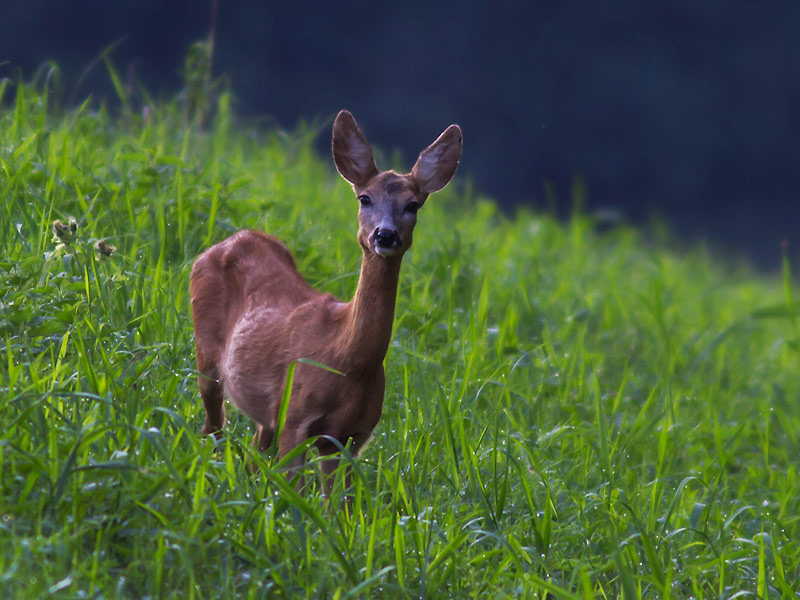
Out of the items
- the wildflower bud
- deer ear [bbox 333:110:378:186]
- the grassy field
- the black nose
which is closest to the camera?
the grassy field

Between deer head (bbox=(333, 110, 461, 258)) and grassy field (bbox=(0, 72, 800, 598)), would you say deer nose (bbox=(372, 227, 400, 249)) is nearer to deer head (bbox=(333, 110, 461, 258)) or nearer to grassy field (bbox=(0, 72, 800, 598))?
deer head (bbox=(333, 110, 461, 258))

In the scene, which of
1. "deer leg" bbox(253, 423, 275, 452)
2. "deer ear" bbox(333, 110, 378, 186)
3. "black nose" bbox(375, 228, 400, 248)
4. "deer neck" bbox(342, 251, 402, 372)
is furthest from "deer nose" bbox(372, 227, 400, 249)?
"deer leg" bbox(253, 423, 275, 452)

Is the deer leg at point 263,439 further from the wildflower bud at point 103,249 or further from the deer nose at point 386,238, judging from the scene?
the deer nose at point 386,238

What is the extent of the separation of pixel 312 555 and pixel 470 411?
1.34 meters

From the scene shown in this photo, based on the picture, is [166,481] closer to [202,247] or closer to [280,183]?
[202,247]

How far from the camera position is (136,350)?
382 cm

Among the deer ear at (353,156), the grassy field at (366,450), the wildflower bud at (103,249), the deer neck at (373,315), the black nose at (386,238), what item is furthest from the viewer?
the wildflower bud at (103,249)

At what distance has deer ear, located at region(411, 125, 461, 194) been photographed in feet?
12.6

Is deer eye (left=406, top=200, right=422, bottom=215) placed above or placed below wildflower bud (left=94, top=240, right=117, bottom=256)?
above

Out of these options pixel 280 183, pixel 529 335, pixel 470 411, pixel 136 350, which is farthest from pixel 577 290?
pixel 136 350

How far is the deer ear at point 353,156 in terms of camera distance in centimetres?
378

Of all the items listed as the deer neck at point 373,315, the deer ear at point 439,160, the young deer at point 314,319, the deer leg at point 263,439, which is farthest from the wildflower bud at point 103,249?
the deer ear at point 439,160

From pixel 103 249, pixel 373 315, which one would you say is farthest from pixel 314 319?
pixel 103 249

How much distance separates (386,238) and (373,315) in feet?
0.88
